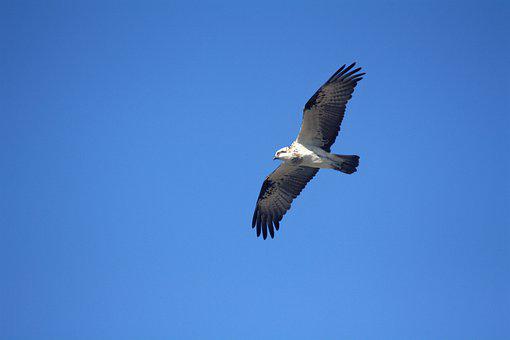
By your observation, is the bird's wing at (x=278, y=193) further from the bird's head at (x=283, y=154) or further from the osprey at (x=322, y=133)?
the bird's head at (x=283, y=154)

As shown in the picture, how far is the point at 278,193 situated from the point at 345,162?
8.04ft

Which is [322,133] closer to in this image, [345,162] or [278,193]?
[345,162]

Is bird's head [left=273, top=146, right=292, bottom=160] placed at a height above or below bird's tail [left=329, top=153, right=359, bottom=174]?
above

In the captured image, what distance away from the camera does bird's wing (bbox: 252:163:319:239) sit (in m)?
17.3

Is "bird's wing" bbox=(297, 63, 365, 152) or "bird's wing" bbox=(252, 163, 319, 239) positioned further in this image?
"bird's wing" bbox=(252, 163, 319, 239)

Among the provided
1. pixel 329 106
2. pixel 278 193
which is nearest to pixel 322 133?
pixel 329 106

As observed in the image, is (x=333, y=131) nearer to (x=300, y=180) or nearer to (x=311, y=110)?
(x=311, y=110)

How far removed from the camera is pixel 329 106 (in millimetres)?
15969

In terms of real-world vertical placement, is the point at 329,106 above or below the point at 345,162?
above

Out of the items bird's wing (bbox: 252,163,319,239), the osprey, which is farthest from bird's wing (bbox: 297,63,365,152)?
bird's wing (bbox: 252,163,319,239)

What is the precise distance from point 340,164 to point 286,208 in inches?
91.4

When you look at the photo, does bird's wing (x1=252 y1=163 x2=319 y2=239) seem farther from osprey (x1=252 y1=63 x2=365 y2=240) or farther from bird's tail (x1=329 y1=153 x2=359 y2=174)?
bird's tail (x1=329 y1=153 x2=359 y2=174)

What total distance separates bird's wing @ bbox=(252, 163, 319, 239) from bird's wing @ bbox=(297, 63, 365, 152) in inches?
51.3

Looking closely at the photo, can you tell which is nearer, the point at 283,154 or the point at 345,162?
the point at 345,162
